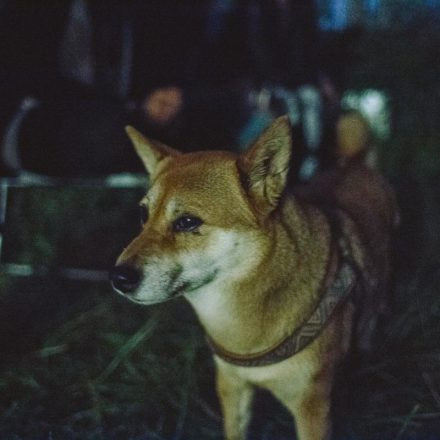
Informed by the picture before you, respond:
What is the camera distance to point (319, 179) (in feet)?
7.82

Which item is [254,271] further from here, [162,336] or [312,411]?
[162,336]

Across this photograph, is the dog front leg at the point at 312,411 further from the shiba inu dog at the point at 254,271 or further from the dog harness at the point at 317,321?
the dog harness at the point at 317,321

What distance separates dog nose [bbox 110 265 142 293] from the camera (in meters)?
1.40

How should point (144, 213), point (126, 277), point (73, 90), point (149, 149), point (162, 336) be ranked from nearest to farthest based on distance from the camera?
point (126, 277)
point (144, 213)
point (149, 149)
point (162, 336)
point (73, 90)

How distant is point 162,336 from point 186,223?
108cm

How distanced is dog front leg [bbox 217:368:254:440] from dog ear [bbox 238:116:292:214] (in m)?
0.53

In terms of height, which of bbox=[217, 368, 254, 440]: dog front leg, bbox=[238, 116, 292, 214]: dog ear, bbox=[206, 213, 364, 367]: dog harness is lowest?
bbox=[217, 368, 254, 440]: dog front leg

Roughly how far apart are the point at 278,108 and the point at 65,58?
1186 mm

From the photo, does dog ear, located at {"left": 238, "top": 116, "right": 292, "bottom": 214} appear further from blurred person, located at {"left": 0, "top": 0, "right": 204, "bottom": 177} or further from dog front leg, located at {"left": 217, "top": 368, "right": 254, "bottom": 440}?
blurred person, located at {"left": 0, "top": 0, "right": 204, "bottom": 177}

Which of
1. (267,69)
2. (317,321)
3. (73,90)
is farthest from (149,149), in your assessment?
(267,69)

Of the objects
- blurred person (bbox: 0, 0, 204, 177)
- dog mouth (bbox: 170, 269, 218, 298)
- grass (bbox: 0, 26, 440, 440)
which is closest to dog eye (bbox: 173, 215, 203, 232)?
dog mouth (bbox: 170, 269, 218, 298)

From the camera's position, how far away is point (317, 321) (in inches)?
60.7

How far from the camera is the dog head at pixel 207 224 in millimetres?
1427

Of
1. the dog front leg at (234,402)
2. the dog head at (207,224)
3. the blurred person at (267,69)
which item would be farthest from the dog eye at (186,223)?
the blurred person at (267,69)
